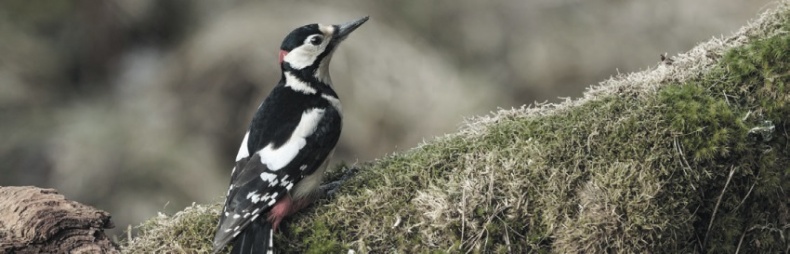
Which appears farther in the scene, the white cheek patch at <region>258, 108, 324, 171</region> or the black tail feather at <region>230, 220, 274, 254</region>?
the white cheek patch at <region>258, 108, 324, 171</region>

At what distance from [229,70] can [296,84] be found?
3.68 m

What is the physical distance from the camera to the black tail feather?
3.09 metres

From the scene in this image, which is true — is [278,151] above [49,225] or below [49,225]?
above

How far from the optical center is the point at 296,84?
3.97 metres

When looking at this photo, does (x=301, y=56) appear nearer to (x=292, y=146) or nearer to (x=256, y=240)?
(x=292, y=146)

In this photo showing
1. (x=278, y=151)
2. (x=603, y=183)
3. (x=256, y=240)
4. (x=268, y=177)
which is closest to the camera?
(x=603, y=183)

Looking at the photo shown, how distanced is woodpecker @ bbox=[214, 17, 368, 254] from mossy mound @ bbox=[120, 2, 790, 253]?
0.10 m

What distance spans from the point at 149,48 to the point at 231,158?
4.94ft

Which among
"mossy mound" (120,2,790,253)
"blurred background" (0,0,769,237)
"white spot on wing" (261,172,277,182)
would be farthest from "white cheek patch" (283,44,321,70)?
"blurred background" (0,0,769,237)

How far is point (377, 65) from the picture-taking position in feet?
24.7

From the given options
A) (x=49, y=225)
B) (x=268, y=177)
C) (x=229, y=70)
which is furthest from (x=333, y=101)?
(x=229, y=70)

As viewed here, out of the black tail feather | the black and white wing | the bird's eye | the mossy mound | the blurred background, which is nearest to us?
the mossy mound

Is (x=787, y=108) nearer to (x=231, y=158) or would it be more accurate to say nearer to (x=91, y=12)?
(x=231, y=158)

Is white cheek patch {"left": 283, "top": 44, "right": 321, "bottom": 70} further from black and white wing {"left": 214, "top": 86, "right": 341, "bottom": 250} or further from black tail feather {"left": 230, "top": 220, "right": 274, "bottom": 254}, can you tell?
black tail feather {"left": 230, "top": 220, "right": 274, "bottom": 254}
